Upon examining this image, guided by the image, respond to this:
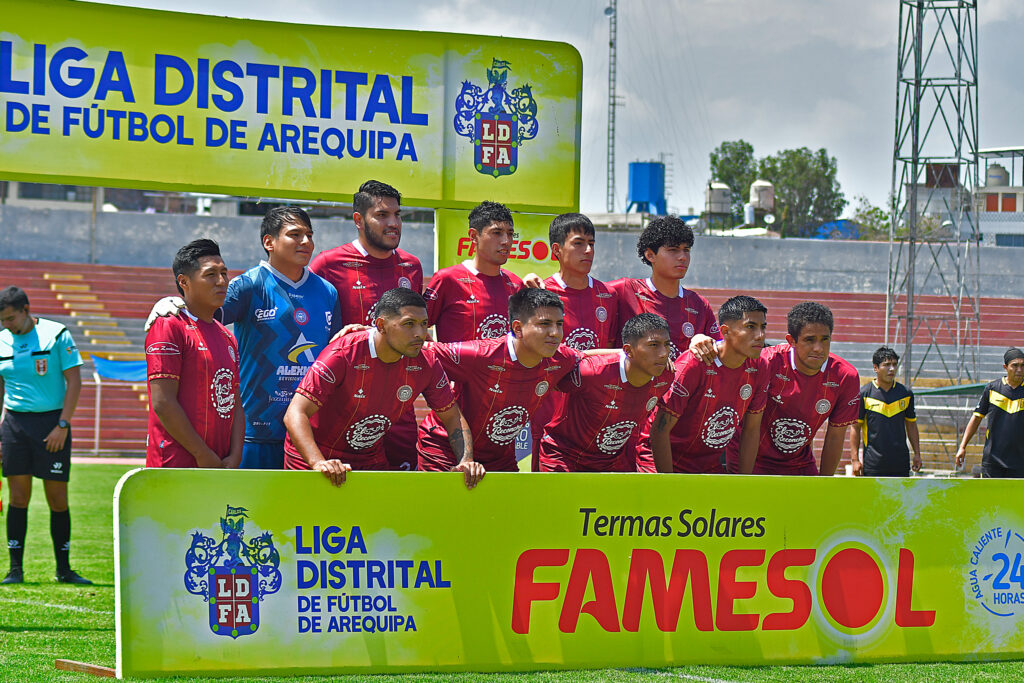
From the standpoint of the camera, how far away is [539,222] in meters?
7.82

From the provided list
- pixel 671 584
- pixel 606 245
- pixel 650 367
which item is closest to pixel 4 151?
pixel 650 367

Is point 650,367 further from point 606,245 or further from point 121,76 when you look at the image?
point 606,245

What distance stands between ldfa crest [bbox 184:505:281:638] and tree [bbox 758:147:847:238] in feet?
172

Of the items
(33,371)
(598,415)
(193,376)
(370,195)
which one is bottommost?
(598,415)

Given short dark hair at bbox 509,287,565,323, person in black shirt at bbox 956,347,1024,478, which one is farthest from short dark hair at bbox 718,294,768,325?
person in black shirt at bbox 956,347,1024,478

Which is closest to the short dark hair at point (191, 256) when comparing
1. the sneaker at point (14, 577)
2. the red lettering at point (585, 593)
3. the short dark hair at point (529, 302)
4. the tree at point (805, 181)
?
the short dark hair at point (529, 302)

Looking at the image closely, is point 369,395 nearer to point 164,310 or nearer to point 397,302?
point 397,302

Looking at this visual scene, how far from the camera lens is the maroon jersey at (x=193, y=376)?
5215 millimetres

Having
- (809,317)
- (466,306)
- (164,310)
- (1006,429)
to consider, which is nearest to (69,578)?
(164,310)

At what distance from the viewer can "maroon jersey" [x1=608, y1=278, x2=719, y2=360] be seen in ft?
21.6

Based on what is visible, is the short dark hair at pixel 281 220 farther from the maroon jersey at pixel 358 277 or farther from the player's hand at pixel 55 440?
the player's hand at pixel 55 440

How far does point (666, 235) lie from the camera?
6.51 metres

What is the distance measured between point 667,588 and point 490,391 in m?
1.33

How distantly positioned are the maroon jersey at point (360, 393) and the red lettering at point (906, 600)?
246 cm
